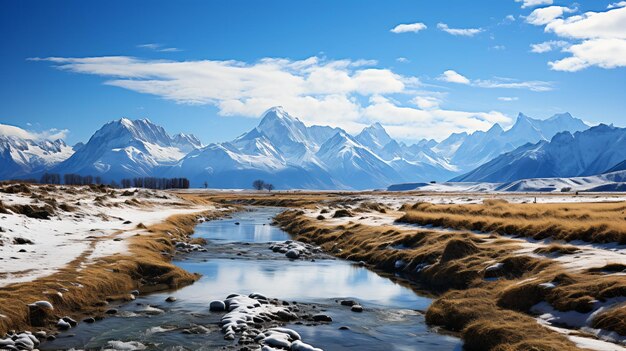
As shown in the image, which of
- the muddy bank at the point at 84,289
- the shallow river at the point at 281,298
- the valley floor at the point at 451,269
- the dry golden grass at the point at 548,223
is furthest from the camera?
the dry golden grass at the point at 548,223

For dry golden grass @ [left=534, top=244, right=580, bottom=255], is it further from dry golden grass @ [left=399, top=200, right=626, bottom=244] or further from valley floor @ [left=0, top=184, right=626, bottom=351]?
dry golden grass @ [left=399, top=200, right=626, bottom=244]

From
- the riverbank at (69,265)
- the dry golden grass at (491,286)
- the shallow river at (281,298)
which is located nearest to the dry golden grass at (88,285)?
the riverbank at (69,265)

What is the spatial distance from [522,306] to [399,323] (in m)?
5.63

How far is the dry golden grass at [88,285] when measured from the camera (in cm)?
2153

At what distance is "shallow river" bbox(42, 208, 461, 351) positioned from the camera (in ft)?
67.9

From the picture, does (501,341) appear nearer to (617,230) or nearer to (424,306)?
(424,306)

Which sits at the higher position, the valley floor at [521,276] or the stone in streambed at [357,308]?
the valley floor at [521,276]

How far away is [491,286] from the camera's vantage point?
27281mm

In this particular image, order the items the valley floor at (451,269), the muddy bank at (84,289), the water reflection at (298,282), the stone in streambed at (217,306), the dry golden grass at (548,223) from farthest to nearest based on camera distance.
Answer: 1. the dry golden grass at (548,223)
2. the water reflection at (298,282)
3. the stone in streambed at (217,306)
4. the muddy bank at (84,289)
5. the valley floor at (451,269)

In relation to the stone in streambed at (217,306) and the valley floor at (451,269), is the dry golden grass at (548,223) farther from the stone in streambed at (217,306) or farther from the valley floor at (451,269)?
the stone in streambed at (217,306)

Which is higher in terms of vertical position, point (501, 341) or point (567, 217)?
point (567, 217)

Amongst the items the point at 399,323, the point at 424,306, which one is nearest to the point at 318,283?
the point at 424,306

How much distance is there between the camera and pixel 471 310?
23312 mm

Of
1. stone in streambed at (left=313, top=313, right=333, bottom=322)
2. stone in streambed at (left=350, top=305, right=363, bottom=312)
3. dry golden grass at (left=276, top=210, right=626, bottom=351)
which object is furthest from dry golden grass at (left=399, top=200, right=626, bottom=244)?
stone in streambed at (left=313, top=313, right=333, bottom=322)
